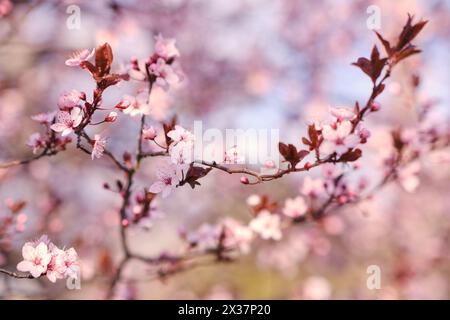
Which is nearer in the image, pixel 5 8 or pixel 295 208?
pixel 295 208

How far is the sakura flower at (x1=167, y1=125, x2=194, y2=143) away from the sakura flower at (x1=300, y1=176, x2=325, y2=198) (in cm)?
113

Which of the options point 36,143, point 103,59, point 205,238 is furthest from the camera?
point 205,238

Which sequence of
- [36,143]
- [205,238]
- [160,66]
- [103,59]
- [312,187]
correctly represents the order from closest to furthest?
[103,59] → [160,66] → [36,143] → [312,187] → [205,238]

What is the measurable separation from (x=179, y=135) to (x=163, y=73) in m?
0.50

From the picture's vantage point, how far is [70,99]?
73.5 inches

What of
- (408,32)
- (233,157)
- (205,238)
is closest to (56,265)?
(233,157)

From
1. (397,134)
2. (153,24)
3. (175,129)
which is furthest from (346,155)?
(153,24)

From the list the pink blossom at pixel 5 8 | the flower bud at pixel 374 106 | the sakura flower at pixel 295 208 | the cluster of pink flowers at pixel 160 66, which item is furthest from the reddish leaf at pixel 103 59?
the pink blossom at pixel 5 8

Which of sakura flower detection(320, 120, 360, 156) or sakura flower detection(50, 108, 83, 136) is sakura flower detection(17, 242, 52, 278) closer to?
sakura flower detection(50, 108, 83, 136)

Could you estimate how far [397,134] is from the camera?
2.76m

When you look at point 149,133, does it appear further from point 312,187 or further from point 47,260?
point 312,187

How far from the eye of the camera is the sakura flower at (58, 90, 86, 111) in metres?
1.86

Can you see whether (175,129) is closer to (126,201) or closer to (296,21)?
(126,201)

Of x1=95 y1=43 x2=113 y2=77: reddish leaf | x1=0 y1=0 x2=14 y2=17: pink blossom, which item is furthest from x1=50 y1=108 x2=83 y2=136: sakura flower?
x1=0 y1=0 x2=14 y2=17: pink blossom
